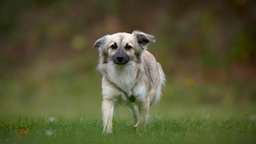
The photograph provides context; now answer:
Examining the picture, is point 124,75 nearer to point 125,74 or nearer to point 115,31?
point 125,74

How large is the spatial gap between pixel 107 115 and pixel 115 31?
11.3 metres

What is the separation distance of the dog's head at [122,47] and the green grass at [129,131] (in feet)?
3.34

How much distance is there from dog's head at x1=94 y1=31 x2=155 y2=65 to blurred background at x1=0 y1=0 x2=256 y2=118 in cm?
799

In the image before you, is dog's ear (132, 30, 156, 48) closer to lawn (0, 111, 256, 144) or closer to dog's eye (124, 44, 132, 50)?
dog's eye (124, 44, 132, 50)

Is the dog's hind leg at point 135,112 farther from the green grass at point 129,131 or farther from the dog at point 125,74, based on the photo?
the dog at point 125,74

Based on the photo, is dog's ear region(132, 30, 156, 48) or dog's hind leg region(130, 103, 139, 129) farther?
dog's hind leg region(130, 103, 139, 129)

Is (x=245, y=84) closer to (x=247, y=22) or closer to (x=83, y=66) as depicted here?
(x=247, y=22)

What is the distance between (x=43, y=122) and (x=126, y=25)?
10.9m

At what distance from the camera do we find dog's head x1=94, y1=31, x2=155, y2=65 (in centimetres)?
997

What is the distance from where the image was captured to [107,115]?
977cm

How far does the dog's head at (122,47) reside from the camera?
9.97 m

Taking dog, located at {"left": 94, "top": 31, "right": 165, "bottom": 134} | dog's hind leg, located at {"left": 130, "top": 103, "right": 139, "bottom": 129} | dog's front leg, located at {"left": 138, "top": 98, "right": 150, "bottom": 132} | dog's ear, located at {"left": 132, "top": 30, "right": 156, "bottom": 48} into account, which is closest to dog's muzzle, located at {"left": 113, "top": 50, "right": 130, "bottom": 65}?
dog, located at {"left": 94, "top": 31, "right": 165, "bottom": 134}

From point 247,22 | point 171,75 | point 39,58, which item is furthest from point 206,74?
point 39,58

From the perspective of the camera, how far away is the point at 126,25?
21266mm
